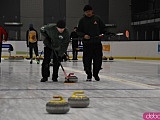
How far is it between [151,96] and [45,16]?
3058cm

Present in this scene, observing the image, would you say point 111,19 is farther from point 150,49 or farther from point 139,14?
point 150,49

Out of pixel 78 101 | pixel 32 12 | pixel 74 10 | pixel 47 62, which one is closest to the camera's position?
pixel 78 101

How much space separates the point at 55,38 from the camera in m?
9.59

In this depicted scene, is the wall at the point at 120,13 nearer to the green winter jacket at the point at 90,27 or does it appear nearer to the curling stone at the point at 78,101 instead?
the green winter jacket at the point at 90,27

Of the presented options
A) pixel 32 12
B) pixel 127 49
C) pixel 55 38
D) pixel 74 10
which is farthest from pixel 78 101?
pixel 74 10

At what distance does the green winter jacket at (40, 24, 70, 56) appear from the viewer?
31.4 feet

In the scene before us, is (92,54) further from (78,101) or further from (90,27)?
(78,101)

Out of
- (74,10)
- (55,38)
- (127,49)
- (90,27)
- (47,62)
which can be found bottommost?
(127,49)

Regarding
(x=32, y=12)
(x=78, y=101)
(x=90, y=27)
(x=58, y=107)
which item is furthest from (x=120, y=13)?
(x=58, y=107)

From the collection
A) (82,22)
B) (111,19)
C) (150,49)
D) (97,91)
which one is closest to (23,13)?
(111,19)

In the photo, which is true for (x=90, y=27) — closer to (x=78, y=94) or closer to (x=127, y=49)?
(x=78, y=94)

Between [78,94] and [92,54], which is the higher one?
[92,54]

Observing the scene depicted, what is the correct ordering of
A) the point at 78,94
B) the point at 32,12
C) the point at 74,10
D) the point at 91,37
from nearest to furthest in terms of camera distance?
the point at 78,94
the point at 91,37
the point at 32,12
the point at 74,10

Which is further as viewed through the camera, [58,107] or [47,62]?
[47,62]
